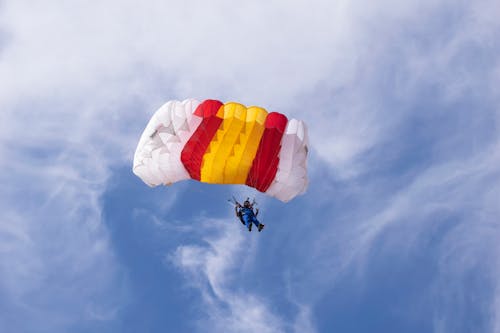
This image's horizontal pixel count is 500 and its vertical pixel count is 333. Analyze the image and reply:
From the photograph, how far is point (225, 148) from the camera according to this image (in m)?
34.9

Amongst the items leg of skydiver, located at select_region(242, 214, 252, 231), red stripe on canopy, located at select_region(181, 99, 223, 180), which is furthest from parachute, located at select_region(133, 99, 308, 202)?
leg of skydiver, located at select_region(242, 214, 252, 231)

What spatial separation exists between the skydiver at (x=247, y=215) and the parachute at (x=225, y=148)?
3.83 ft

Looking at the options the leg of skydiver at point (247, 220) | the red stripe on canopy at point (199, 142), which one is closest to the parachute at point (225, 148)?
the red stripe on canopy at point (199, 142)

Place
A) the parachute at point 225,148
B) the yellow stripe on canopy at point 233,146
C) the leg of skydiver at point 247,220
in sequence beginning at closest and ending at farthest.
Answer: the yellow stripe on canopy at point 233,146, the parachute at point 225,148, the leg of skydiver at point 247,220

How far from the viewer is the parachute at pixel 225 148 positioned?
34875 millimetres

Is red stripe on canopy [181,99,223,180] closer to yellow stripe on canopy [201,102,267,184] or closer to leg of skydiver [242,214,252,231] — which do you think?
yellow stripe on canopy [201,102,267,184]

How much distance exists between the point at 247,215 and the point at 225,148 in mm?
3897

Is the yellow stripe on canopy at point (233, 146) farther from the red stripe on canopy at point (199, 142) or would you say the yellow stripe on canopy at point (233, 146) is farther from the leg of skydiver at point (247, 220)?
the leg of skydiver at point (247, 220)

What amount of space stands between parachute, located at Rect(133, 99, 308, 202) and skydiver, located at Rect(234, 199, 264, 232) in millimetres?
1167

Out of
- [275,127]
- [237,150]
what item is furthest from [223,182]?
[275,127]

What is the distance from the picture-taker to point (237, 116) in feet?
117

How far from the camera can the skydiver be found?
116ft

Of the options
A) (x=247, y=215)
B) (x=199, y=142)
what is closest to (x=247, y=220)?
(x=247, y=215)

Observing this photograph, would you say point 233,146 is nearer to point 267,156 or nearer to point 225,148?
point 225,148
